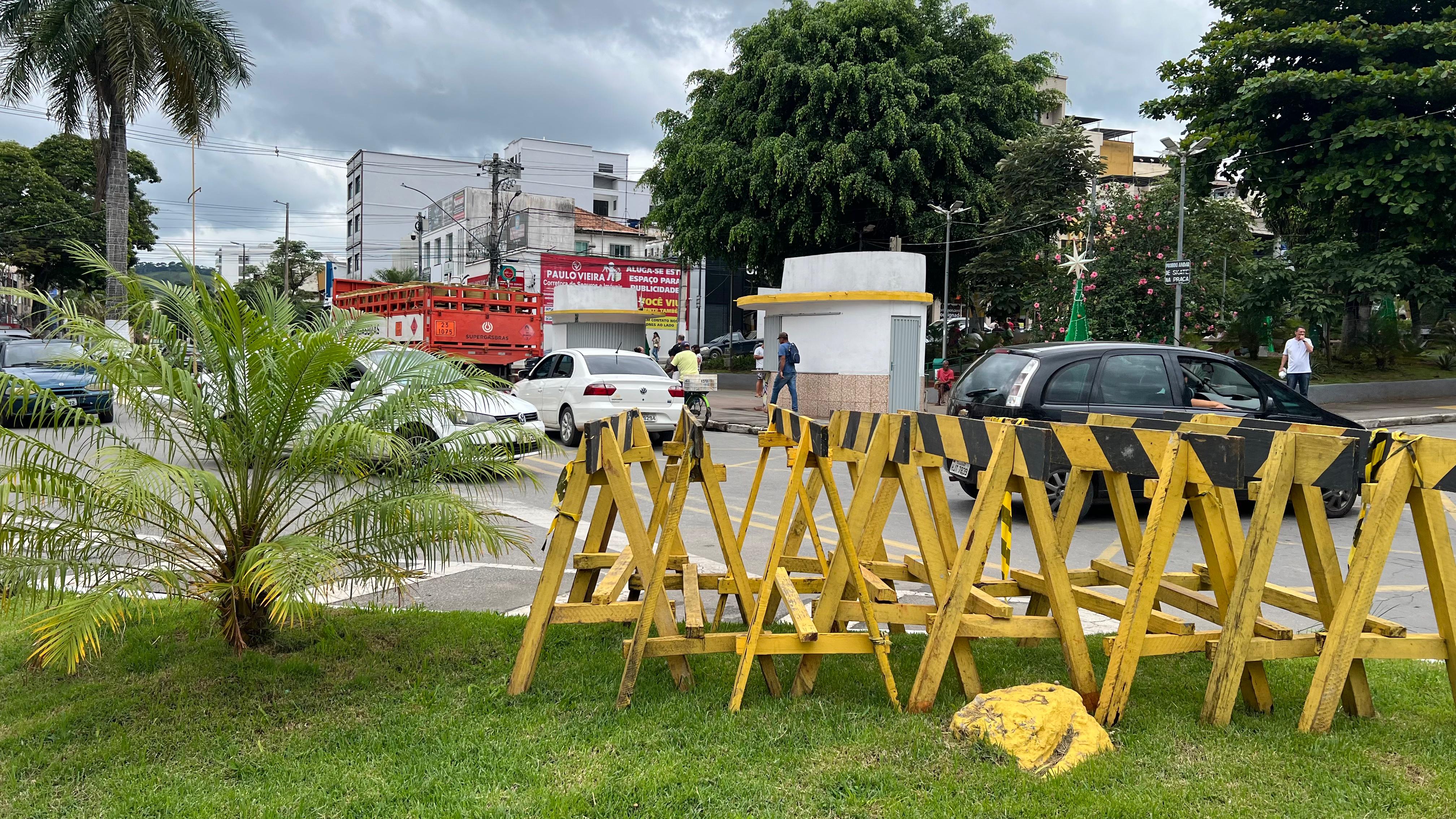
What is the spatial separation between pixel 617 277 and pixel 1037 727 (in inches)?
1326

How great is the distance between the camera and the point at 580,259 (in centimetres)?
3631

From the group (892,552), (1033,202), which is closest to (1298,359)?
(1033,202)

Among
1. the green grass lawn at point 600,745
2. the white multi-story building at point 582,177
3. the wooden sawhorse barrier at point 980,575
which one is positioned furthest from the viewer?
the white multi-story building at point 582,177

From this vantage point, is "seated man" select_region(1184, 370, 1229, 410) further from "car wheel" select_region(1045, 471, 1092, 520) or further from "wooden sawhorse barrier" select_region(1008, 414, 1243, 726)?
"wooden sawhorse barrier" select_region(1008, 414, 1243, 726)

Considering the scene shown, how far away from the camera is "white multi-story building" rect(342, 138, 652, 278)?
71.7 m

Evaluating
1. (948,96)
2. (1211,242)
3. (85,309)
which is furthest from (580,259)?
(85,309)

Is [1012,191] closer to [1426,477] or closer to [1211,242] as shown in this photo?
[1211,242]

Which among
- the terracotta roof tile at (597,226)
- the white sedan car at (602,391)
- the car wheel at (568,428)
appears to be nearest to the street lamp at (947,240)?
the white sedan car at (602,391)

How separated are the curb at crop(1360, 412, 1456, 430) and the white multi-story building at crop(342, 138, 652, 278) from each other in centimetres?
5588

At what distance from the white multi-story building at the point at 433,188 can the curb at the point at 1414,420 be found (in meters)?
55.9

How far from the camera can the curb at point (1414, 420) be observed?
18891 mm

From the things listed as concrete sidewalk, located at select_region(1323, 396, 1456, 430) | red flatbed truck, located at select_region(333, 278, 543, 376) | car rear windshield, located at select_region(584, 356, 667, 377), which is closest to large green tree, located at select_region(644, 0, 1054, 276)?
red flatbed truck, located at select_region(333, 278, 543, 376)

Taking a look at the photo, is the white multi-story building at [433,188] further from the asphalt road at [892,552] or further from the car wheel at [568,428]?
the asphalt road at [892,552]

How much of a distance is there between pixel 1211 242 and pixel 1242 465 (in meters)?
23.9
